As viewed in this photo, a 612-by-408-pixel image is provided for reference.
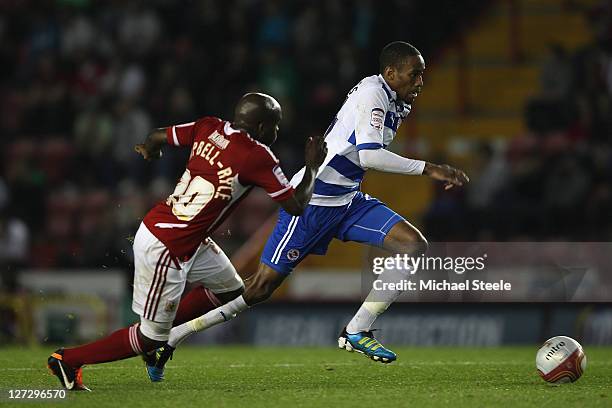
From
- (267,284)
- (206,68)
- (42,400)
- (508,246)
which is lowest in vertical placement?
(42,400)

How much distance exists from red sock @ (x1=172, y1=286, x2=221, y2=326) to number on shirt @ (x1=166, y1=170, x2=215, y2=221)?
1.06m

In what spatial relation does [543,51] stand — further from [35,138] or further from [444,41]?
[35,138]

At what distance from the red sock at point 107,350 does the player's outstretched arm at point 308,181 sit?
46.8 inches

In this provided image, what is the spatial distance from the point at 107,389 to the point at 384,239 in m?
2.34

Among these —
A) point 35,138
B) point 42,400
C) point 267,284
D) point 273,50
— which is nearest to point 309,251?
point 267,284

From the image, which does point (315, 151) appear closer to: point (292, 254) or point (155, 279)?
point (155, 279)

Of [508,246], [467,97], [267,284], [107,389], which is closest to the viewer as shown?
[107,389]

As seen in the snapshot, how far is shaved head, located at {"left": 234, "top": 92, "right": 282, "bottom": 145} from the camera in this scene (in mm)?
7484

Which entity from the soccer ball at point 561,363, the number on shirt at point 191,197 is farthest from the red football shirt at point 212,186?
the soccer ball at point 561,363

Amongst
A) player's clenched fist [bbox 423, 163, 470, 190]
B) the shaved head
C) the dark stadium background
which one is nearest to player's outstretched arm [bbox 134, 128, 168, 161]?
the shaved head

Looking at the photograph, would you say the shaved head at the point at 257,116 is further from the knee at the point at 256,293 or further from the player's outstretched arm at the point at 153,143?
the knee at the point at 256,293

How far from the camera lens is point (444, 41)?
673 inches

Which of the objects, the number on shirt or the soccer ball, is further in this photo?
the soccer ball

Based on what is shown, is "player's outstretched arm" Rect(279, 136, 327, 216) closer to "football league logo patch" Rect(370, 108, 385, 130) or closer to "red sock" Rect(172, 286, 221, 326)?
"football league logo patch" Rect(370, 108, 385, 130)
